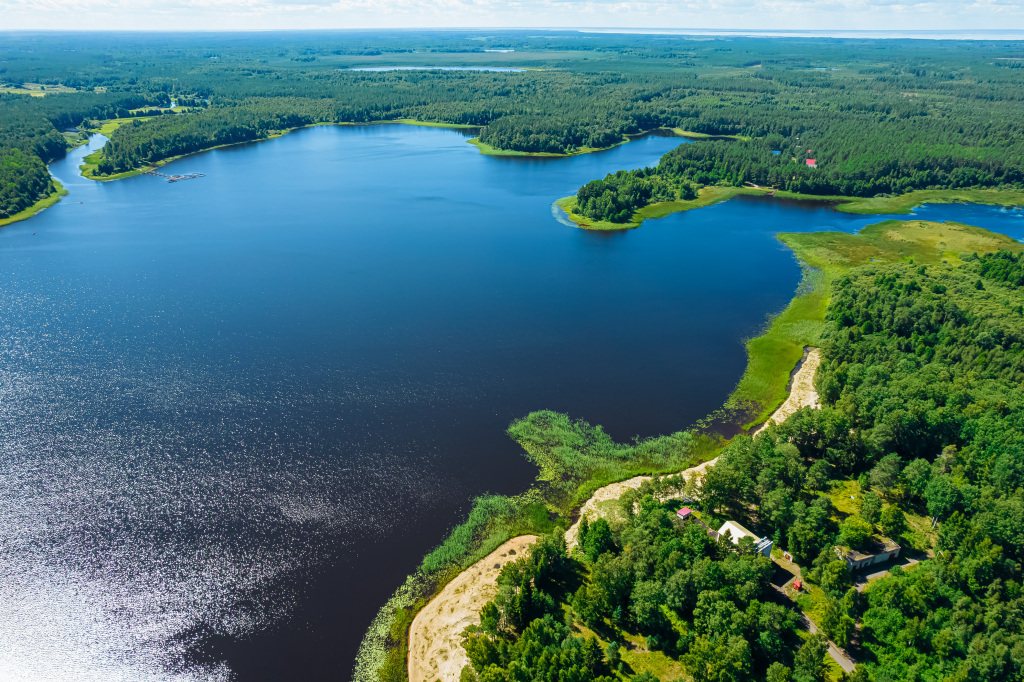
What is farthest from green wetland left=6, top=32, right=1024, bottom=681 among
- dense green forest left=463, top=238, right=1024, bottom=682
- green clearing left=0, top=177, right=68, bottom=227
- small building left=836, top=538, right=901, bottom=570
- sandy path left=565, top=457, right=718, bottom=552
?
green clearing left=0, top=177, right=68, bottom=227

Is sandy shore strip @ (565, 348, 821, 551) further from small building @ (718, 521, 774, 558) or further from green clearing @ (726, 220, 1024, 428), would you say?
small building @ (718, 521, 774, 558)

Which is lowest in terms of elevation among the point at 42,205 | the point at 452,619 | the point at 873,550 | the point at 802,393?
the point at 452,619

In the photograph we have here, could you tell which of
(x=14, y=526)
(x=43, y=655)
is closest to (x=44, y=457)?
(x=14, y=526)

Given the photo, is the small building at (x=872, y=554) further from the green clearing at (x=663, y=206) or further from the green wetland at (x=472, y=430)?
Result: the green clearing at (x=663, y=206)

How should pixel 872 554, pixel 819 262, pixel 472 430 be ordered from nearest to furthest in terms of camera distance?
pixel 872 554 < pixel 472 430 < pixel 819 262

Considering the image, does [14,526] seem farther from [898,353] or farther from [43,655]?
[898,353]

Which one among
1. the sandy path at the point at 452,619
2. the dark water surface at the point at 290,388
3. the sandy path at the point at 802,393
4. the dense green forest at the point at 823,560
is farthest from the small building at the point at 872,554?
the sandy path at the point at 452,619

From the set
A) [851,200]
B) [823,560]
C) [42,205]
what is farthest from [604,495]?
[42,205]

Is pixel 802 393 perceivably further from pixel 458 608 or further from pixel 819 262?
pixel 819 262
